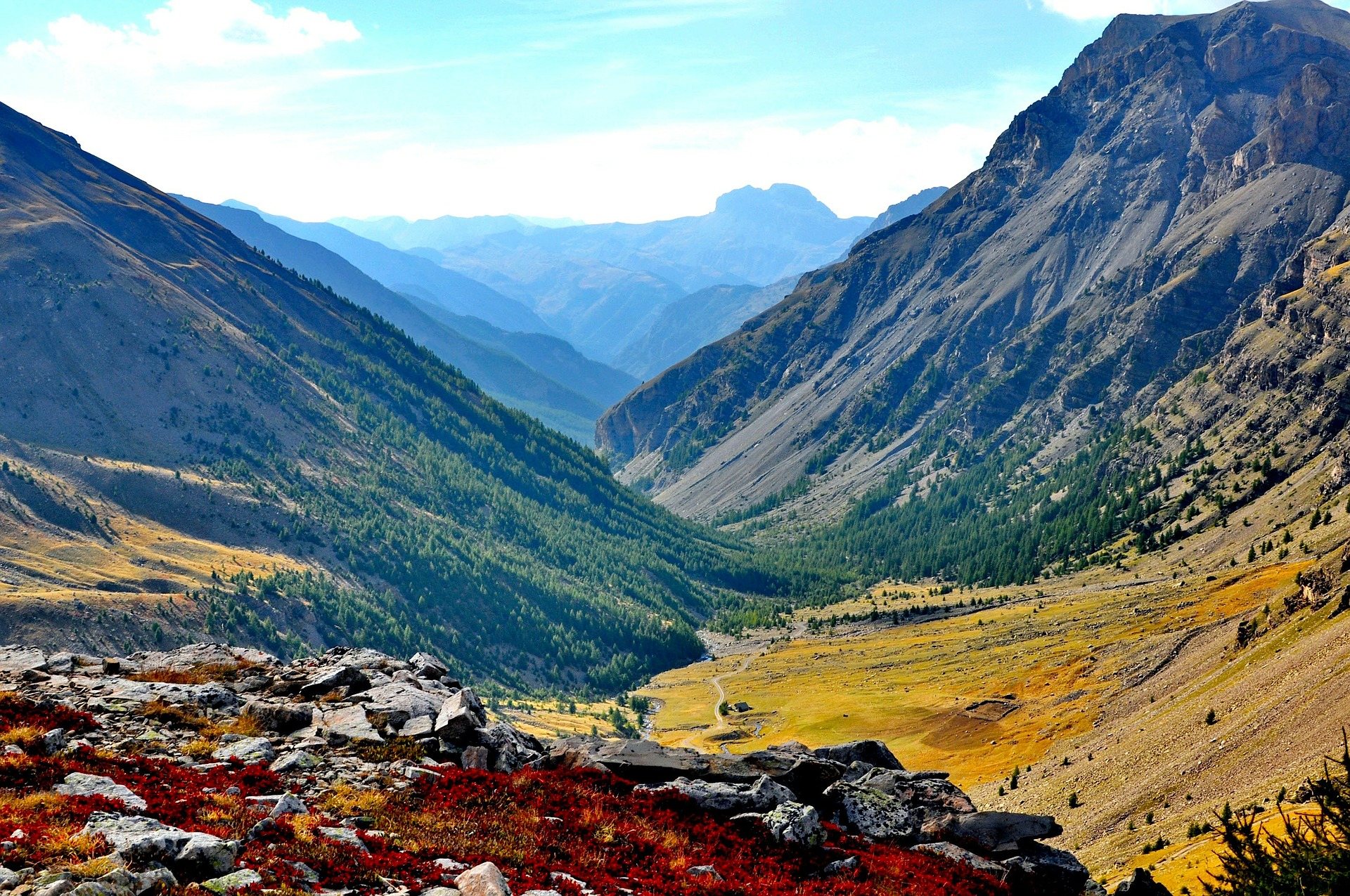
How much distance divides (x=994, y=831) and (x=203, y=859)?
25721 millimetres

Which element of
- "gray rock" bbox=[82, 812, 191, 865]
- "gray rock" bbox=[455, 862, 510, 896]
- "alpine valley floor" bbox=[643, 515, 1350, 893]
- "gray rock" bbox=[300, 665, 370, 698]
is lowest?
"alpine valley floor" bbox=[643, 515, 1350, 893]

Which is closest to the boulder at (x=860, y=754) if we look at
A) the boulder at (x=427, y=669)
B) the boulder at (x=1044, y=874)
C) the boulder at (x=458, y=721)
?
the boulder at (x=1044, y=874)

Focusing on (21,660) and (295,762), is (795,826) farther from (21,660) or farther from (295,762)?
(21,660)

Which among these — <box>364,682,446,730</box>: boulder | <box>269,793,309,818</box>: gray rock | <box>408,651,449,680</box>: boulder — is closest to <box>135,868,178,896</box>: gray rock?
<box>269,793,309,818</box>: gray rock

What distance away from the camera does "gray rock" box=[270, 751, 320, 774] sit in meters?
28.5

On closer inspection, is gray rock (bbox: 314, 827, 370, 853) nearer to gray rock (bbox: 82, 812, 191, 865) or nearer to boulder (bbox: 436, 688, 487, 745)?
gray rock (bbox: 82, 812, 191, 865)

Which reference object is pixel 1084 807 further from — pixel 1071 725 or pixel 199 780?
pixel 199 780

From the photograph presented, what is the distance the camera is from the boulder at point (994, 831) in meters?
31.5

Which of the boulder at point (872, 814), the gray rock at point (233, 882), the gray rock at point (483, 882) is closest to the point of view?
the gray rock at point (233, 882)

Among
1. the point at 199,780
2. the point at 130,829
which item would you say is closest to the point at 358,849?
the point at 130,829

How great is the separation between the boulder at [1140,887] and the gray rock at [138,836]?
93.5 feet

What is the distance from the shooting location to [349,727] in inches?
1284

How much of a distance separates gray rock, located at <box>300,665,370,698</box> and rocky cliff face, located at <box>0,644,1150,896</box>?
98 millimetres

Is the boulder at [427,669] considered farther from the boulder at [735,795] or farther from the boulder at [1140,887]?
the boulder at [1140,887]
